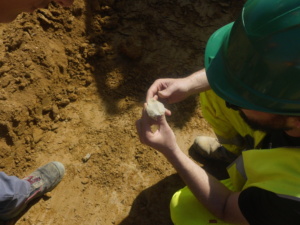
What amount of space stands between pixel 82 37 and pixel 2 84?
1002 mm

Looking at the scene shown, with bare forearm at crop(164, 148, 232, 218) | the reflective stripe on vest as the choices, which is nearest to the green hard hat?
the reflective stripe on vest

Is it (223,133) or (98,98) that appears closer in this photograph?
(223,133)

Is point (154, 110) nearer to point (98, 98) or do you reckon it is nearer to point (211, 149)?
point (211, 149)

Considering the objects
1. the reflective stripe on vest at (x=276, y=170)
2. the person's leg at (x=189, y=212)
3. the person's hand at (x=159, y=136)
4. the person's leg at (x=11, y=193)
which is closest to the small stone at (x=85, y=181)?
the person's leg at (x=11, y=193)

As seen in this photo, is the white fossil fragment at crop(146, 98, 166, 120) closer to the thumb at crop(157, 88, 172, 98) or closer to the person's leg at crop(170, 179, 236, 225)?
the thumb at crop(157, 88, 172, 98)

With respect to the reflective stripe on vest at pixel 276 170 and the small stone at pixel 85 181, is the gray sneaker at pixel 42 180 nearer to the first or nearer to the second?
the small stone at pixel 85 181

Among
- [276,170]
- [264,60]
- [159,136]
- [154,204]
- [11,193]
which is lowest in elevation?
[154,204]

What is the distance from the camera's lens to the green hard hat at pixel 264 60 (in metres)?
1.17

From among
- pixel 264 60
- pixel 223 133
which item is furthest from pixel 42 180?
pixel 264 60

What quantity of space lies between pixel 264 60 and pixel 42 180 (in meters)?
2.07

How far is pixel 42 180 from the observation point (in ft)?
8.20

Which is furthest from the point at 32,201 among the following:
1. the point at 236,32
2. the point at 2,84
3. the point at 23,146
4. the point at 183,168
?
the point at 236,32

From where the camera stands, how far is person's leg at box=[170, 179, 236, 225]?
1.84 meters

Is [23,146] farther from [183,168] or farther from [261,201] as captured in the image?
[261,201]
